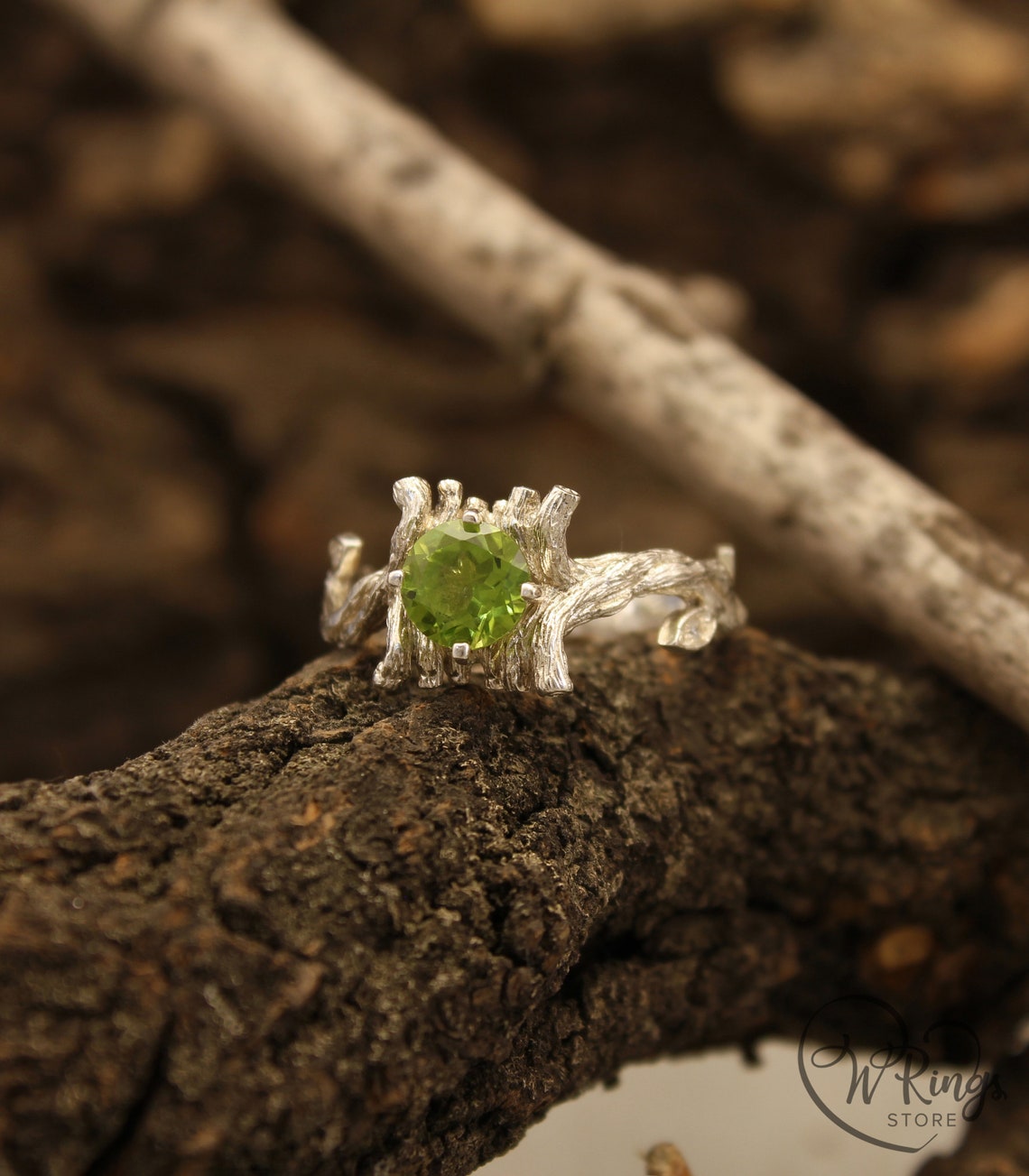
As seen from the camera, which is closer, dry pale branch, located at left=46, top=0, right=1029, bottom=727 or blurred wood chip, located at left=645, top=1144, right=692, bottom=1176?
blurred wood chip, located at left=645, top=1144, right=692, bottom=1176

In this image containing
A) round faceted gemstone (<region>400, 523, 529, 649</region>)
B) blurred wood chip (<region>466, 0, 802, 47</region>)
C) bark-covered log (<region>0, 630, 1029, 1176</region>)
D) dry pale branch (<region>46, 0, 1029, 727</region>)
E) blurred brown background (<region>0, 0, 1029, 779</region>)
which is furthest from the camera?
blurred brown background (<region>0, 0, 1029, 779</region>)

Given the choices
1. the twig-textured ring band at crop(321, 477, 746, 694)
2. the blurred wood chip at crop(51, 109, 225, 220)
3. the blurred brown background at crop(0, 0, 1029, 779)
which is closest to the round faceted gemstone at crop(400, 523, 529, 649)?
the twig-textured ring band at crop(321, 477, 746, 694)

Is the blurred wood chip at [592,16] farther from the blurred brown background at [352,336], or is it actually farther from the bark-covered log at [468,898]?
the bark-covered log at [468,898]

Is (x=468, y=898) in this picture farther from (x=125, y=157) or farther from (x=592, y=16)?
(x=125, y=157)

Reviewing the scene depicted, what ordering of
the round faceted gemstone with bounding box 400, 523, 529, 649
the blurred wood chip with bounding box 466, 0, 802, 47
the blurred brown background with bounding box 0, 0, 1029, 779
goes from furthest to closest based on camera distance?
1. the blurred brown background with bounding box 0, 0, 1029, 779
2. the blurred wood chip with bounding box 466, 0, 802, 47
3. the round faceted gemstone with bounding box 400, 523, 529, 649

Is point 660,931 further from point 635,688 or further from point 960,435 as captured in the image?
point 960,435

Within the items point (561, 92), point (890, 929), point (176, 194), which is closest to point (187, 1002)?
point (890, 929)

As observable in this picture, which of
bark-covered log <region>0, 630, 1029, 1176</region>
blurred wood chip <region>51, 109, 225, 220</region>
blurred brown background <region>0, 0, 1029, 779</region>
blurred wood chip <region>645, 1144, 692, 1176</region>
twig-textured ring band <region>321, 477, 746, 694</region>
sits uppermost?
blurred wood chip <region>51, 109, 225, 220</region>

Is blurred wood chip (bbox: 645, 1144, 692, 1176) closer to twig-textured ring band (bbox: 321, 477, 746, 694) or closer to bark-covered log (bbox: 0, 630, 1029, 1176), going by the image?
bark-covered log (bbox: 0, 630, 1029, 1176)
